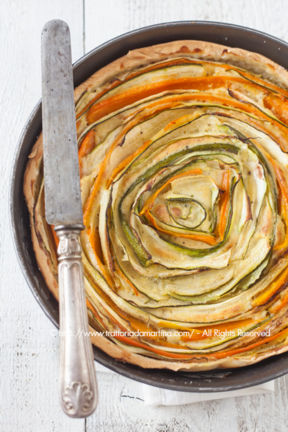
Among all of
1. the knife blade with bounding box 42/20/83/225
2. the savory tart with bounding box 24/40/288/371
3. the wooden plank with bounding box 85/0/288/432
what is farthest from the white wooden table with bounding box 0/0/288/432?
the knife blade with bounding box 42/20/83/225

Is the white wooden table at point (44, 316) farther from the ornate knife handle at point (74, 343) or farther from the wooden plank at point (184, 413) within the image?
the ornate knife handle at point (74, 343)

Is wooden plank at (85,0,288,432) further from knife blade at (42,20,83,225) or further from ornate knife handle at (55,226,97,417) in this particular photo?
knife blade at (42,20,83,225)

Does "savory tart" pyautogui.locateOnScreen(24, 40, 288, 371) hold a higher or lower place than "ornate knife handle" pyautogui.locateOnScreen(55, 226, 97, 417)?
higher

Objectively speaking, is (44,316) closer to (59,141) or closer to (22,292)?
(22,292)

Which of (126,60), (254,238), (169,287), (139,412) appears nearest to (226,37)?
(126,60)

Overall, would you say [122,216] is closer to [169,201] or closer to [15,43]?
[169,201]

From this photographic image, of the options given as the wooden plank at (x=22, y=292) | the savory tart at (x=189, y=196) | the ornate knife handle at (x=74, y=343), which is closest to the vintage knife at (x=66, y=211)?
the ornate knife handle at (x=74, y=343)
